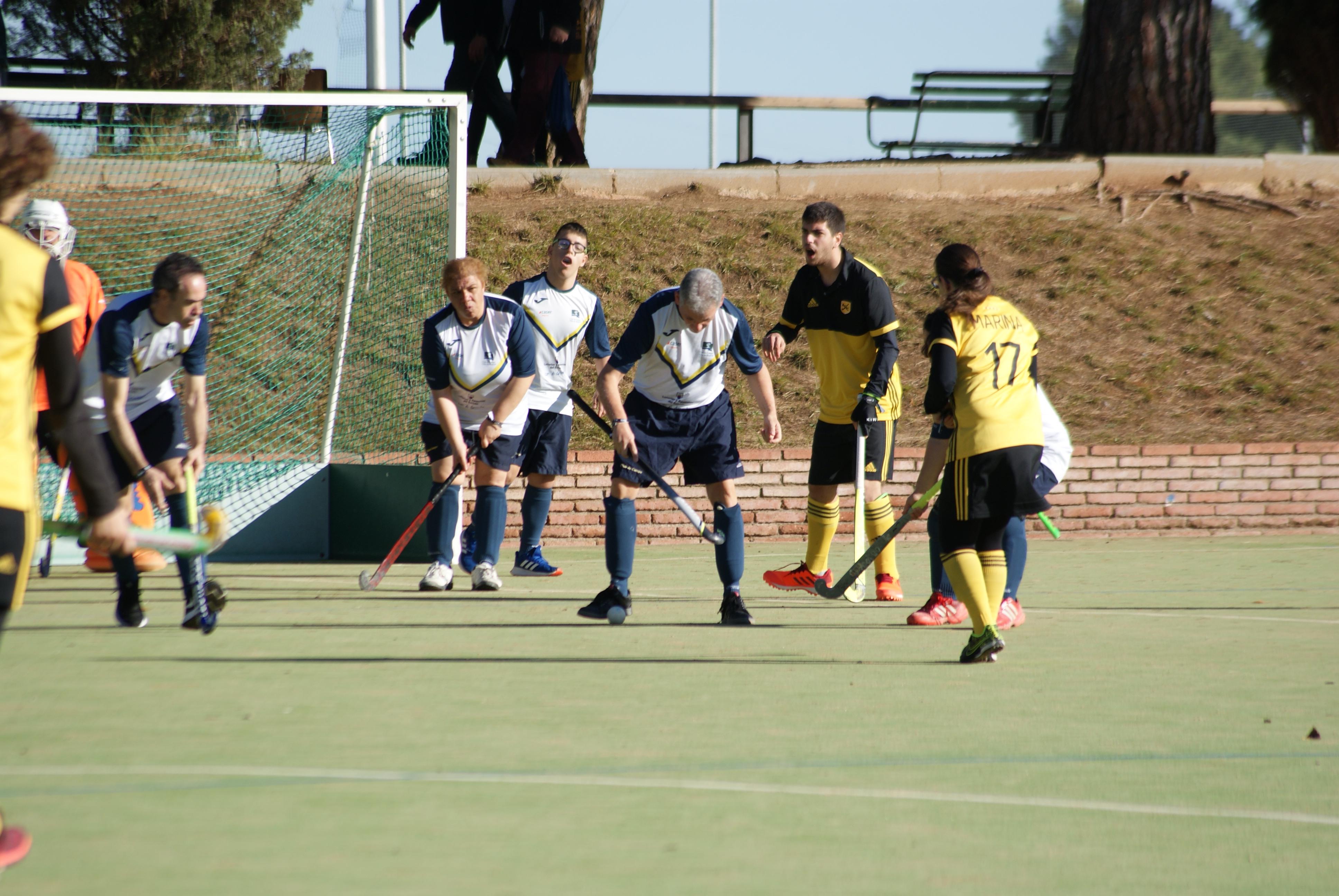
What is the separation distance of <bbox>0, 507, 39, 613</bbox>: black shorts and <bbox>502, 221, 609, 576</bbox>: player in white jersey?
18.1 ft

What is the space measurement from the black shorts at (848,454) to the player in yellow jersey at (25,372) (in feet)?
16.0

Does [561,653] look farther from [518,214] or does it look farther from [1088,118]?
[1088,118]

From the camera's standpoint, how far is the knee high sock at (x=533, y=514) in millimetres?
8430

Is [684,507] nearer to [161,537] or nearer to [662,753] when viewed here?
[662,753]

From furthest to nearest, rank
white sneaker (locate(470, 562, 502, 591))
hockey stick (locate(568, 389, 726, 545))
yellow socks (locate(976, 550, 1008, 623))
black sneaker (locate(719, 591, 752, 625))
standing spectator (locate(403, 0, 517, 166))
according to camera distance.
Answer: standing spectator (locate(403, 0, 517, 166))
white sneaker (locate(470, 562, 502, 591))
black sneaker (locate(719, 591, 752, 625))
hockey stick (locate(568, 389, 726, 545))
yellow socks (locate(976, 550, 1008, 623))

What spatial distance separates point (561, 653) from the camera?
225 inches

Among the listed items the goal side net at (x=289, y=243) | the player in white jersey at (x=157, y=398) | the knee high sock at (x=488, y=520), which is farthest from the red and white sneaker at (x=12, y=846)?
the goal side net at (x=289, y=243)

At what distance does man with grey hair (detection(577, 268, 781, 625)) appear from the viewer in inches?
255

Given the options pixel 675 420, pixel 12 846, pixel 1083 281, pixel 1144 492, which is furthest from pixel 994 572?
pixel 1083 281

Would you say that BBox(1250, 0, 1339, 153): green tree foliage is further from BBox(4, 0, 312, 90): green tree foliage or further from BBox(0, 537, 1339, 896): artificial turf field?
BBox(4, 0, 312, 90): green tree foliage

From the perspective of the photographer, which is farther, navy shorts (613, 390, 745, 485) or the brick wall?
the brick wall

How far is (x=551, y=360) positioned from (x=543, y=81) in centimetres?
772

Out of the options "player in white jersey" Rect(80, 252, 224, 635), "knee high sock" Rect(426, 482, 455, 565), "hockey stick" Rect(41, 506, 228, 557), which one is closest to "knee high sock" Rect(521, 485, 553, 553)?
"knee high sock" Rect(426, 482, 455, 565)

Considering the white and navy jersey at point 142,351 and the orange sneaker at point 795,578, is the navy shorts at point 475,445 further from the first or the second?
the white and navy jersey at point 142,351
